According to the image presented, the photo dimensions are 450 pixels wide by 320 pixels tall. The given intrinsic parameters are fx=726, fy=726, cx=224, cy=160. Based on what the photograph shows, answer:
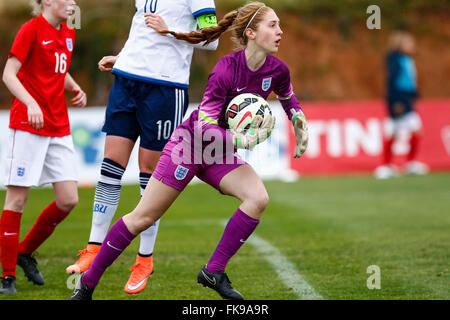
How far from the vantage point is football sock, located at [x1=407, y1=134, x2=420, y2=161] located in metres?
14.9

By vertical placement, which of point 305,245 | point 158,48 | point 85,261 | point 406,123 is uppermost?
point 158,48

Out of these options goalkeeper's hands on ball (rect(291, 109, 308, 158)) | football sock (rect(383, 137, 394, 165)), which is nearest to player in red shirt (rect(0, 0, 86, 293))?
goalkeeper's hands on ball (rect(291, 109, 308, 158))

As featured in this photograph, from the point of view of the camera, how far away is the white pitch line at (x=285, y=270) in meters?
5.30

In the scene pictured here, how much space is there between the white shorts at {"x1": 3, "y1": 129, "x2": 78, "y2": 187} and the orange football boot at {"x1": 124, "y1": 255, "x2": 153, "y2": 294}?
95 centimetres

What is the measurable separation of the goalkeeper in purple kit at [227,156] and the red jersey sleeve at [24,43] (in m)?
1.39

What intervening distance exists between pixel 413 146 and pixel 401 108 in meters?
0.83

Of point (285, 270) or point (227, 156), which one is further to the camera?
point (285, 270)

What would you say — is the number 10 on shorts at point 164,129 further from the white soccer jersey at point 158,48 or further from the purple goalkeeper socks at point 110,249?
the purple goalkeeper socks at point 110,249

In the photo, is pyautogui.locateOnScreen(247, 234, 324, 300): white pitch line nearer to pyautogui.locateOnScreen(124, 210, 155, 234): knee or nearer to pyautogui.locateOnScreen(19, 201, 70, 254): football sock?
pyautogui.locateOnScreen(124, 210, 155, 234): knee

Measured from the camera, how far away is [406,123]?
15000 millimetres

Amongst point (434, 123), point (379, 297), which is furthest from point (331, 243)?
point (434, 123)

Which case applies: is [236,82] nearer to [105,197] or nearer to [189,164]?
[189,164]

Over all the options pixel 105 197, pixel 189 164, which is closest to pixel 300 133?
pixel 189 164
